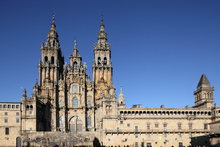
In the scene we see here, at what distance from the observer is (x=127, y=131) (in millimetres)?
85750

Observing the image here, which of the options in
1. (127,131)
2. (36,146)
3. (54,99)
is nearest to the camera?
(36,146)

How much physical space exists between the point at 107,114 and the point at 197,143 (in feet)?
82.1

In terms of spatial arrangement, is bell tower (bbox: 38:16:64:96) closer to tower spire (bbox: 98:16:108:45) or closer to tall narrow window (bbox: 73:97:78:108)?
tall narrow window (bbox: 73:97:78:108)

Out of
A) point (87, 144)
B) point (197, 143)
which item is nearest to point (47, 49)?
point (87, 144)

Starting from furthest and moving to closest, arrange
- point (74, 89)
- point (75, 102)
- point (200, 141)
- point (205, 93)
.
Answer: point (74, 89), point (75, 102), point (205, 93), point (200, 141)

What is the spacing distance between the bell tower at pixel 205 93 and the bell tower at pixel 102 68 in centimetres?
2704

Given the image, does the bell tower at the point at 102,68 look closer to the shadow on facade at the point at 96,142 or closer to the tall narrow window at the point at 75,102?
the tall narrow window at the point at 75,102

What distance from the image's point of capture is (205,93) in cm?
9369

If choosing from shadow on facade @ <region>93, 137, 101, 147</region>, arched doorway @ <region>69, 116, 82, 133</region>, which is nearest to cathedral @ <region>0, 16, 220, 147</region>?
arched doorway @ <region>69, 116, 82, 133</region>

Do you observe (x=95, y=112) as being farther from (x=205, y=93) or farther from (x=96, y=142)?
(x=205, y=93)

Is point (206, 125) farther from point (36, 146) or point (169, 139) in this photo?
point (36, 146)

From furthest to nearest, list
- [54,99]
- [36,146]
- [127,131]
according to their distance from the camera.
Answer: [54,99], [127,131], [36,146]

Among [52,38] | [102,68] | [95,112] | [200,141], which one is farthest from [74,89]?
[200,141]

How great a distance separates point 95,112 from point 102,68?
13.9 meters
